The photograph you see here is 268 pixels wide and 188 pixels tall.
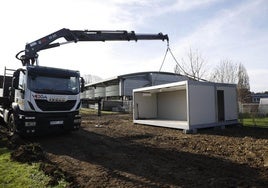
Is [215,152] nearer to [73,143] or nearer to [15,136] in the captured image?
[73,143]

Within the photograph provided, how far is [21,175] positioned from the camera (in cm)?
693

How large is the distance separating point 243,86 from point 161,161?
1832 inches

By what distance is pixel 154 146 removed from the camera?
10938 mm

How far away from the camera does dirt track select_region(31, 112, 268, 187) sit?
6383 millimetres

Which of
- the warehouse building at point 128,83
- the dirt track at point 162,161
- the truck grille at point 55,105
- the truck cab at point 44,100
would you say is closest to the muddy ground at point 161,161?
the dirt track at point 162,161

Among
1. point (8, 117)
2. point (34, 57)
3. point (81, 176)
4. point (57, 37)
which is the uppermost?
point (57, 37)

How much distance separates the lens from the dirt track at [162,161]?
638 centimetres

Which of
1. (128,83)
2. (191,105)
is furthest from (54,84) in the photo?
(128,83)

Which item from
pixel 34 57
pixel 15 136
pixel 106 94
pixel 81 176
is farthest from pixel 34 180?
pixel 106 94

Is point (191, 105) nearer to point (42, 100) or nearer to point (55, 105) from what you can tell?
point (55, 105)

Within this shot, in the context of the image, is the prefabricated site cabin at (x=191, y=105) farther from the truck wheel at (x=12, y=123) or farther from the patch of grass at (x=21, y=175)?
the patch of grass at (x=21, y=175)

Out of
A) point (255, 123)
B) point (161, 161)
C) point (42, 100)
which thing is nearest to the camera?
point (161, 161)

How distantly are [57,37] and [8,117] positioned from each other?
4934 mm

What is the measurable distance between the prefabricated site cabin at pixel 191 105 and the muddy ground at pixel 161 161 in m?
3.04
